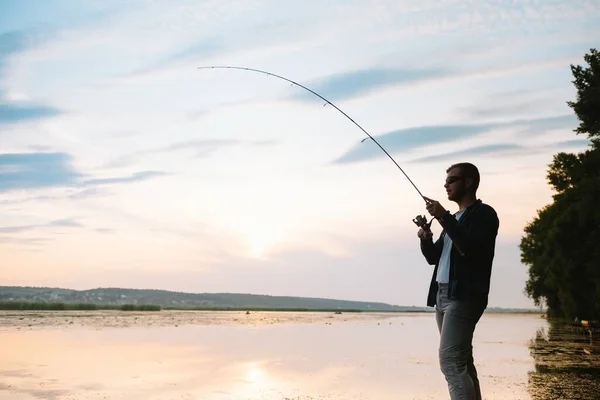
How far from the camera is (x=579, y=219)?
118 feet

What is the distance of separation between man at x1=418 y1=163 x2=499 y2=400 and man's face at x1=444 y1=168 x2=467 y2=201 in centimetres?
14

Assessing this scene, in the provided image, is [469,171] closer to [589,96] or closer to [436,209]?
[436,209]

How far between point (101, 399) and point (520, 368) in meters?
8.21

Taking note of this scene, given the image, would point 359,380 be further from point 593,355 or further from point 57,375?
point 593,355

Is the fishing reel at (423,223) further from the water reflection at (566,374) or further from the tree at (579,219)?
the tree at (579,219)

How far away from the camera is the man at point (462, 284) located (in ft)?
18.5

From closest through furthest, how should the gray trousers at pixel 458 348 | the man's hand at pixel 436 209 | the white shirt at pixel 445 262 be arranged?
the gray trousers at pixel 458 348, the man's hand at pixel 436 209, the white shirt at pixel 445 262

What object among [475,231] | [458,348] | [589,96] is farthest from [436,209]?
[589,96]

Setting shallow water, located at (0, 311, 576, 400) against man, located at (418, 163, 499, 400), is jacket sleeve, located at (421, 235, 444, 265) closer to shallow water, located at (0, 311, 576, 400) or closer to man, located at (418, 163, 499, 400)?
man, located at (418, 163, 499, 400)

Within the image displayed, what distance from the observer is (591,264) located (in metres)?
37.1

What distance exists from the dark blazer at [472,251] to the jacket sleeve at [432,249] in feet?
1.14

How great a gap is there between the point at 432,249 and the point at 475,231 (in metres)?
0.63

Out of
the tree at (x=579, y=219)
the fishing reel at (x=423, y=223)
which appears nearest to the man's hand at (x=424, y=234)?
the fishing reel at (x=423, y=223)

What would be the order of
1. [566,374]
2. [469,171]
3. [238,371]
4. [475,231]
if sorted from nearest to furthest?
[475,231], [469,171], [566,374], [238,371]
